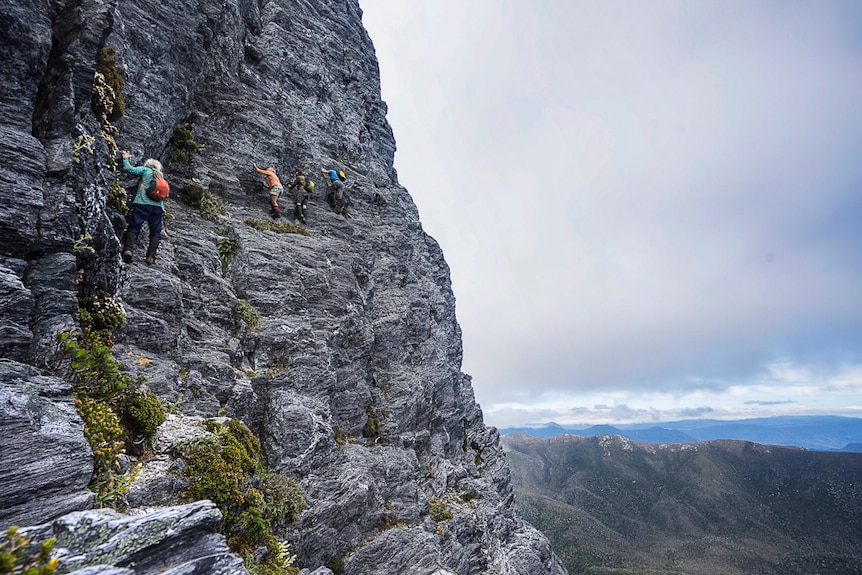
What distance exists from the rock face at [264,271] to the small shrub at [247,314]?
0.18 meters

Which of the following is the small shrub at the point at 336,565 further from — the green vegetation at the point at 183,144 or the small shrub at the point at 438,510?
the green vegetation at the point at 183,144

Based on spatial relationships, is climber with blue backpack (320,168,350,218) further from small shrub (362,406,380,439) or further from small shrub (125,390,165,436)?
small shrub (125,390,165,436)

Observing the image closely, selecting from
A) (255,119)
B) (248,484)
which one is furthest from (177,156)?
(248,484)

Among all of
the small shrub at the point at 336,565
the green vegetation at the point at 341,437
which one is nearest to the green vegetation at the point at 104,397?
the small shrub at the point at 336,565

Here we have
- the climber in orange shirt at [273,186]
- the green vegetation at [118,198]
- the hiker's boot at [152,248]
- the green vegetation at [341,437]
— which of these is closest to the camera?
the green vegetation at [118,198]

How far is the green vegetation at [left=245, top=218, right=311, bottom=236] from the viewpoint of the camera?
25.4 metres

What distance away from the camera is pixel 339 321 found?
25656mm

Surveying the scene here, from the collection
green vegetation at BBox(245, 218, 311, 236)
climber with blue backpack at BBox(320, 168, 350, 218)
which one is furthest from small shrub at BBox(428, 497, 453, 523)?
climber with blue backpack at BBox(320, 168, 350, 218)

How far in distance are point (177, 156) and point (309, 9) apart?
25.8m

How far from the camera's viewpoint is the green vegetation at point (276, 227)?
83.4ft

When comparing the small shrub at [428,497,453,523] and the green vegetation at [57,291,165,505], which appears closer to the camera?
the green vegetation at [57,291,165,505]

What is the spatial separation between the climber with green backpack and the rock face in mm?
730

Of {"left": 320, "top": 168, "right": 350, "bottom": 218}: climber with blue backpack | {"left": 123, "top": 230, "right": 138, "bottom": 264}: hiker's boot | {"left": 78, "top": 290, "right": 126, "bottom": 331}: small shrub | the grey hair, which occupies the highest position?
{"left": 320, "top": 168, "right": 350, "bottom": 218}: climber with blue backpack

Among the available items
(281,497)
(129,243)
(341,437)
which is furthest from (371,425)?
(129,243)
